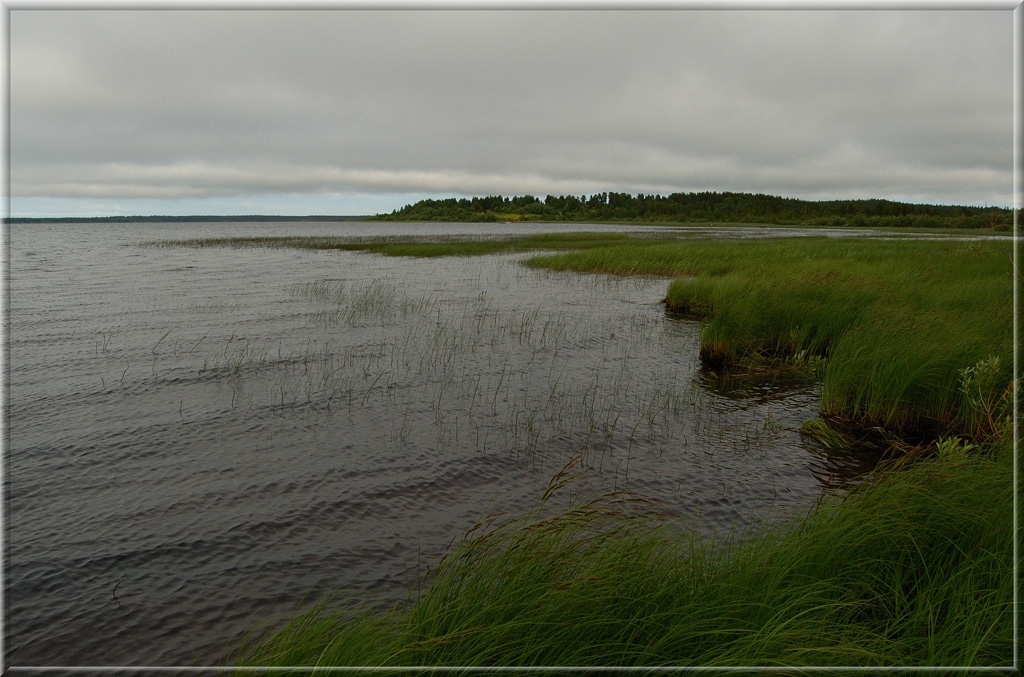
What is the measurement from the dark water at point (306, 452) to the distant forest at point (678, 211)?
101858 mm

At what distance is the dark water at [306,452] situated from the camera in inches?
242

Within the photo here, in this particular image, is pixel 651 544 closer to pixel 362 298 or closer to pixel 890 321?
pixel 890 321

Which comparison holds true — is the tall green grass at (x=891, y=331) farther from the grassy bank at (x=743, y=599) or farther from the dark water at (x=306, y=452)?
the grassy bank at (x=743, y=599)

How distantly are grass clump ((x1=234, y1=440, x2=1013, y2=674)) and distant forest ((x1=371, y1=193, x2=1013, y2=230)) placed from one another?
10788 centimetres

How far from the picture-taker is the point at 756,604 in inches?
146

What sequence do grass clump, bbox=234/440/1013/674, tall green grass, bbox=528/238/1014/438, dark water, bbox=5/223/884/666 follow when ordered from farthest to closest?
tall green grass, bbox=528/238/1014/438 → dark water, bbox=5/223/884/666 → grass clump, bbox=234/440/1013/674

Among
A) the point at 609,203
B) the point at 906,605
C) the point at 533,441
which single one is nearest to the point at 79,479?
the point at 533,441

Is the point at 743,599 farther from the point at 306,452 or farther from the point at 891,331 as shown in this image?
the point at 891,331

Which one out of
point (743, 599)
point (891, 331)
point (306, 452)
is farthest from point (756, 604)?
point (891, 331)

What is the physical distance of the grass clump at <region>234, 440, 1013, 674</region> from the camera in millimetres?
3535

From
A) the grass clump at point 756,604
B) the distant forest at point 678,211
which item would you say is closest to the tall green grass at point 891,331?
the grass clump at point 756,604

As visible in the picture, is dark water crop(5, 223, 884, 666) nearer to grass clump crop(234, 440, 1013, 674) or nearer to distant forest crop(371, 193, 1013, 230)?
grass clump crop(234, 440, 1013, 674)

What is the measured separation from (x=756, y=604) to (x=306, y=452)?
7766 millimetres

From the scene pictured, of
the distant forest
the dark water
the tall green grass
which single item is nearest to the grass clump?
the dark water
